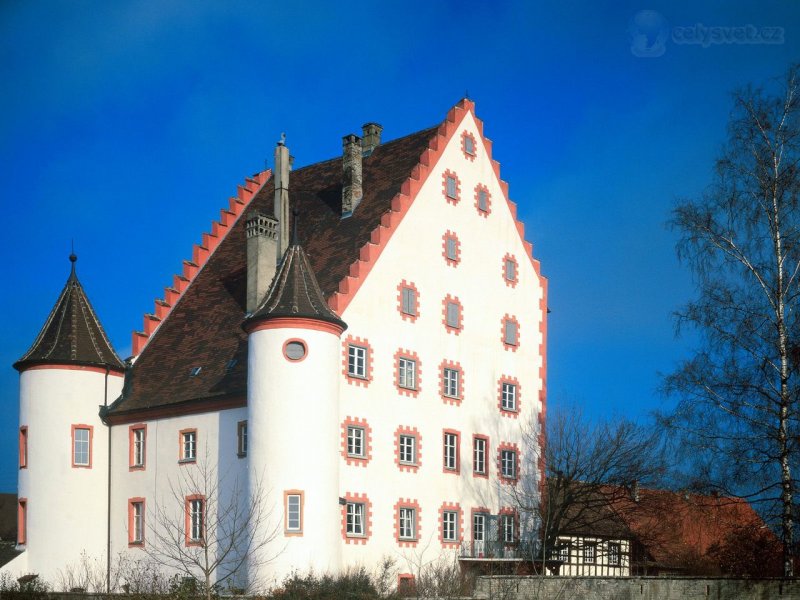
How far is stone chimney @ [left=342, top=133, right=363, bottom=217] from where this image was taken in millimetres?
49438

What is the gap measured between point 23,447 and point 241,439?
990cm

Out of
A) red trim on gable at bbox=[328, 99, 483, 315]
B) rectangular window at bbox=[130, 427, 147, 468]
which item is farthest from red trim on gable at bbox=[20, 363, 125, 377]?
red trim on gable at bbox=[328, 99, 483, 315]

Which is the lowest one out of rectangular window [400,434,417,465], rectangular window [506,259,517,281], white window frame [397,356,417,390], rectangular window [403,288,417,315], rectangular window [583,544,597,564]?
rectangular window [583,544,597,564]

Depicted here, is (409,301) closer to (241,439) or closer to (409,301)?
(409,301)

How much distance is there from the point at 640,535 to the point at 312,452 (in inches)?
610

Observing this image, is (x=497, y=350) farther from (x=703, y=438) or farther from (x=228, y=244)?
(x=703, y=438)

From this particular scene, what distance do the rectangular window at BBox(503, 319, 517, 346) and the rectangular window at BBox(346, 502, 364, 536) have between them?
34.3 ft

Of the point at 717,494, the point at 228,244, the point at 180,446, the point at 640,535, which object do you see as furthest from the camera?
the point at 228,244

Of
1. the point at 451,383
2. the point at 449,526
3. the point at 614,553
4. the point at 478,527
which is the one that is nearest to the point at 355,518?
the point at 449,526

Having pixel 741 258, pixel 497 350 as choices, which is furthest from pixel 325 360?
pixel 741 258

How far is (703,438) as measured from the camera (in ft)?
113

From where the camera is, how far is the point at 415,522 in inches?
1777

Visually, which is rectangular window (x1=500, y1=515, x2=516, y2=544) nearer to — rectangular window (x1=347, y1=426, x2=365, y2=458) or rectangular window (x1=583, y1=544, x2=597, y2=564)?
rectangular window (x1=583, y1=544, x2=597, y2=564)

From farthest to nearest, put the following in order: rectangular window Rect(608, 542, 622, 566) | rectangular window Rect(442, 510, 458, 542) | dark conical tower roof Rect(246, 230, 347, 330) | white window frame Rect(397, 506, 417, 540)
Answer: rectangular window Rect(608, 542, 622, 566)
rectangular window Rect(442, 510, 458, 542)
white window frame Rect(397, 506, 417, 540)
dark conical tower roof Rect(246, 230, 347, 330)
